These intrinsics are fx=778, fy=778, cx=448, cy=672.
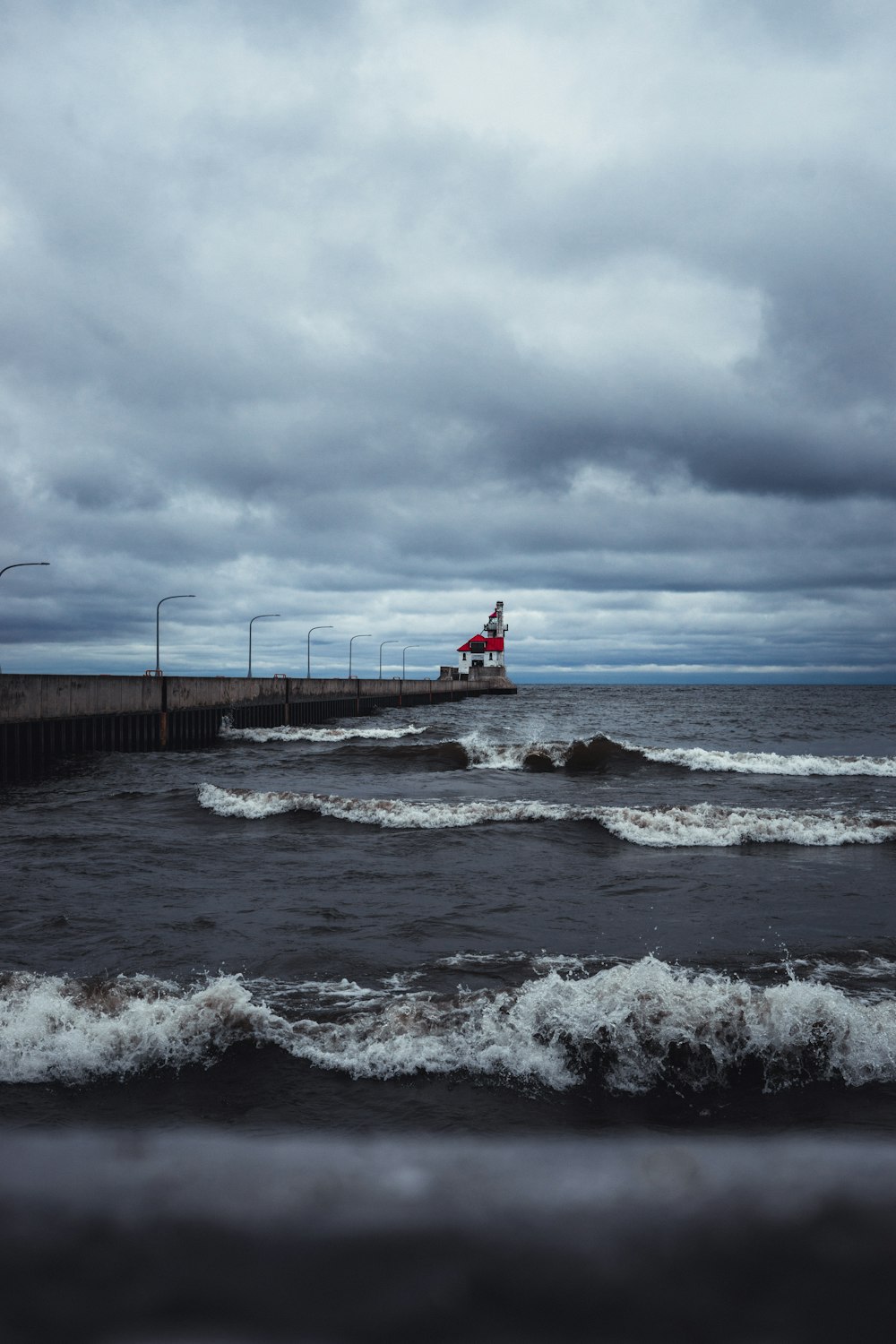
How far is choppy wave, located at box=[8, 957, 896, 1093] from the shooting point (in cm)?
512

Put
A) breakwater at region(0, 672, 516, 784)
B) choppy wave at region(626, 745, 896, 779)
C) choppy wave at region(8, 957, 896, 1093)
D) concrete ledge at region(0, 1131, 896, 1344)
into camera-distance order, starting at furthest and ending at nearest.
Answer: breakwater at region(0, 672, 516, 784) → choppy wave at region(626, 745, 896, 779) → choppy wave at region(8, 957, 896, 1093) → concrete ledge at region(0, 1131, 896, 1344)

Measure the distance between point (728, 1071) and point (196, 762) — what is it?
2716 cm

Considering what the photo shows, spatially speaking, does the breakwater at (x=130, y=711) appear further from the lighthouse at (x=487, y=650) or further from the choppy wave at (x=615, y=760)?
the lighthouse at (x=487, y=650)

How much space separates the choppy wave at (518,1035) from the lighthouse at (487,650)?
124 metres

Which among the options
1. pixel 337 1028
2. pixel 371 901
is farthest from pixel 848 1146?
pixel 371 901

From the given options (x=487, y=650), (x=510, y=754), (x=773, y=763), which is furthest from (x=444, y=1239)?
(x=487, y=650)

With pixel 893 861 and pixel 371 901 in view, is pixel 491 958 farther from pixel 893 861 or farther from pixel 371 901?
pixel 893 861

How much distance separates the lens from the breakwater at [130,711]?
27297 mm

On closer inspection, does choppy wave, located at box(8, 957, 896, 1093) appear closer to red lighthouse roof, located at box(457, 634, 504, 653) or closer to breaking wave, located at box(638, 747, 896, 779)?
breaking wave, located at box(638, 747, 896, 779)

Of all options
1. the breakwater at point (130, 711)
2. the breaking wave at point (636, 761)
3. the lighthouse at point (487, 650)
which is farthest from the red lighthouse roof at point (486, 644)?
the breaking wave at point (636, 761)

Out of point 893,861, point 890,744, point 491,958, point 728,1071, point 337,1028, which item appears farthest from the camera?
point 890,744

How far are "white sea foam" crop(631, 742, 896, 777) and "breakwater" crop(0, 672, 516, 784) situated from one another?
22265 mm

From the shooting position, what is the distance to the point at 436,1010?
5980mm

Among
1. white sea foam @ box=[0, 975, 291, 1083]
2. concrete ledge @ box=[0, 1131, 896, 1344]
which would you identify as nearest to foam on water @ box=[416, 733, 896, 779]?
white sea foam @ box=[0, 975, 291, 1083]
